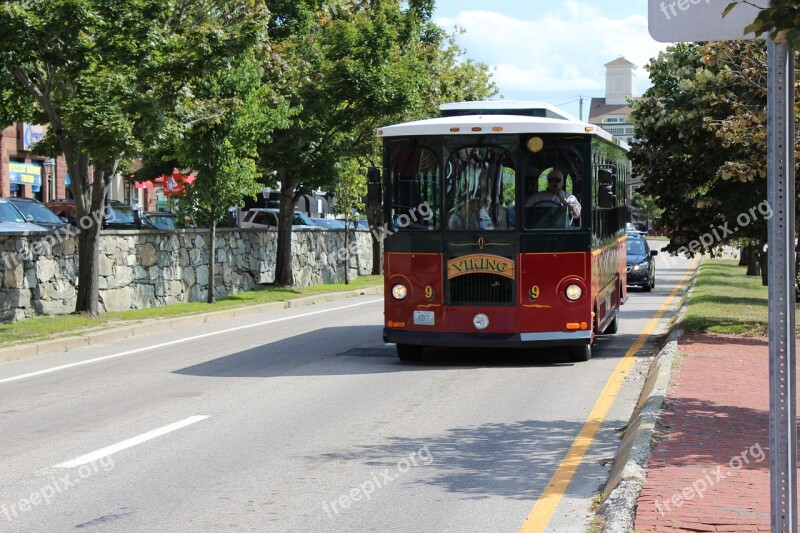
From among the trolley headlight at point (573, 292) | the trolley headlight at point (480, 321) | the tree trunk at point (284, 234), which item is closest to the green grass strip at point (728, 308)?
the trolley headlight at point (573, 292)

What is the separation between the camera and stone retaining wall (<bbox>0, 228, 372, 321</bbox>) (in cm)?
1919

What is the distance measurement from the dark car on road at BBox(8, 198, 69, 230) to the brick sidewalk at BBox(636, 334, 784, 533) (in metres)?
16.8

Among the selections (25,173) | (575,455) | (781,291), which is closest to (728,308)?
(575,455)

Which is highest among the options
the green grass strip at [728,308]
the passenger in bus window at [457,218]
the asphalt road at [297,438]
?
the passenger in bus window at [457,218]

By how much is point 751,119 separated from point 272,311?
15.3m

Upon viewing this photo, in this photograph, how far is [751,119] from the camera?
1137 centimetres

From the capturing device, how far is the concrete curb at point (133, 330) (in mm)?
15466

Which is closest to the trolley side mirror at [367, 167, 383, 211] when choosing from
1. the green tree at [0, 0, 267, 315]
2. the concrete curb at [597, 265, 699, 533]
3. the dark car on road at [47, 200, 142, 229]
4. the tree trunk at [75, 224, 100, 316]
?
the concrete curb at [597, 265, 699, 533]

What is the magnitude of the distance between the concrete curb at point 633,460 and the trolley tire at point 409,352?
142 inches

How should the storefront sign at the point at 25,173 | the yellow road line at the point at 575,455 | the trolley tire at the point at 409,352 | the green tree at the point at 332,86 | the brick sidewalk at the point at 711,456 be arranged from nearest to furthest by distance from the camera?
the brick sidewalk at the point at 711,456 < the yellow road line at the point at 575,455 < the trolley tire at the point at 409,352 < the green tree at the point at 332,86 < the storefront sign at the point at 25,173

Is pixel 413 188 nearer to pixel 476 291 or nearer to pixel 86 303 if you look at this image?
pixel 476 291

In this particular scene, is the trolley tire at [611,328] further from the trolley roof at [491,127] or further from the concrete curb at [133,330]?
the concrete curb at [133,330]

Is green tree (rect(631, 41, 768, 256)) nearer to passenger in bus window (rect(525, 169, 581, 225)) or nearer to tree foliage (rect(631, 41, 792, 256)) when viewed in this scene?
tree foliage (rect(631, 41, 792, 256))

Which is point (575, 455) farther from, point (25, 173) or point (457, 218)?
point (25, 173)
